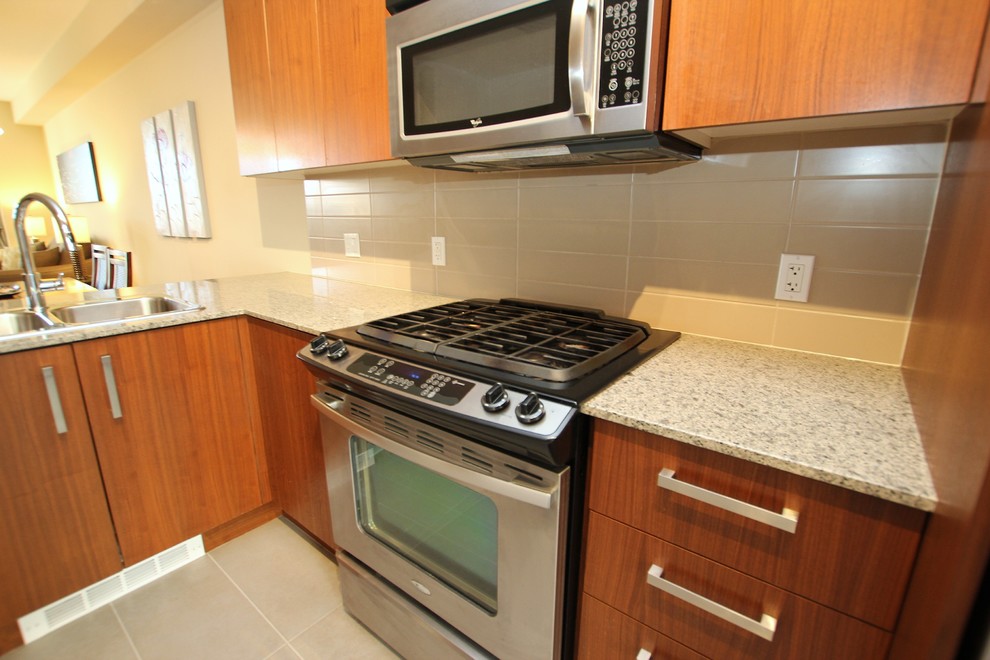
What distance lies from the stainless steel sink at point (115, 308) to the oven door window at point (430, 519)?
3.20 feet

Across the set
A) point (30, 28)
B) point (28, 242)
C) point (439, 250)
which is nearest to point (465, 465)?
point (439, 250)

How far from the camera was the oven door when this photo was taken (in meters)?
0.86

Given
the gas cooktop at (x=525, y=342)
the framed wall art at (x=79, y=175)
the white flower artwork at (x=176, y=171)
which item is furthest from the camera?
the framed wall art at (x=79, y=175)

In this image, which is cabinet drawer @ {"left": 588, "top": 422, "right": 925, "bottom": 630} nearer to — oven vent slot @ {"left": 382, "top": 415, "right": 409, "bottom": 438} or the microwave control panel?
oven vent slot @ {"left": 382, "top": 415, "right": 409, "bottom": 438}

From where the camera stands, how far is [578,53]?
873 mm

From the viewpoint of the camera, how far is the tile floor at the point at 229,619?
133cm

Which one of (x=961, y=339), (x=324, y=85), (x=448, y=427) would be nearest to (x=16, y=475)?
(x=448, y=427)

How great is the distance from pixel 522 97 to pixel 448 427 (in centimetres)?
74

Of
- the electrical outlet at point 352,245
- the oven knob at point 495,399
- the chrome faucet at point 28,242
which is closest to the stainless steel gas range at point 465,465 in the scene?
the oven knob at point 495,399

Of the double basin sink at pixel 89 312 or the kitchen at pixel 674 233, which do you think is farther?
the double basin sink at pixel 89 312

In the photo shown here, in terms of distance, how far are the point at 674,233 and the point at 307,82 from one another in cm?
138

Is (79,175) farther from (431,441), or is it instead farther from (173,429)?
(431,441)

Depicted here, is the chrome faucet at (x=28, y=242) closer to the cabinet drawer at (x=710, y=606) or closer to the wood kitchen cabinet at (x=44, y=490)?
the wood kitchen cabinet at (x=44, y=490)

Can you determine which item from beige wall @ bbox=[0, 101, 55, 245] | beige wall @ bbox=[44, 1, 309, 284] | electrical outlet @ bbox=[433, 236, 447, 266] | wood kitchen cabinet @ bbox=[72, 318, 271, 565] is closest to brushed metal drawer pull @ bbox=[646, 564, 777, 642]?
electrical outlet @ bbox=[433, 236, 447, 266]
